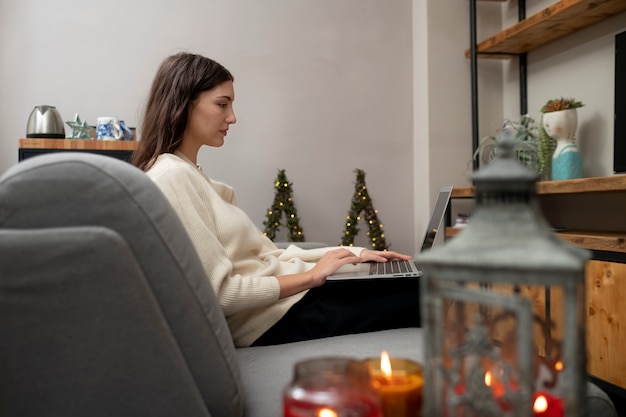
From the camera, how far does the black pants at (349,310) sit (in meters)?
1.41

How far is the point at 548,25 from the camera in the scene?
2977 mm

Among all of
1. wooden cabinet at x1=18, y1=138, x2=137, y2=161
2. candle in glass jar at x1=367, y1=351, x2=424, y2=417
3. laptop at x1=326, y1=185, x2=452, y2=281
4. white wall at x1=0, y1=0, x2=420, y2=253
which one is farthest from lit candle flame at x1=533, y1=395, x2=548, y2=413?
white wall at x1=0, y1=0, x2=420, y2=253

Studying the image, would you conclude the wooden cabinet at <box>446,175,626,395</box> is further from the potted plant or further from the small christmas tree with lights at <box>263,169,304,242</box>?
the small christmas tree with lights at <box>263,169,304,242</box>

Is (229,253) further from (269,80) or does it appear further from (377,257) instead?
(269,80)

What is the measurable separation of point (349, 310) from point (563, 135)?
187cm

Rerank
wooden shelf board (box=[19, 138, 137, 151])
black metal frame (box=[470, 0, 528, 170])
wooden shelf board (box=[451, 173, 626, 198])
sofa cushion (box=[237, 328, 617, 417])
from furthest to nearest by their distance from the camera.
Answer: black metal frame (box=[470, 0, 528, 170]) < wooden shelf board (box=[19, 138, 137, 151]) < wooden shelf board (box=[451, 173, 626, 198]) < sofa cushion (box=[237, 328, 617, 417])

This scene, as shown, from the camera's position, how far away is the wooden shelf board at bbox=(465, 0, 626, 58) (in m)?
2.70

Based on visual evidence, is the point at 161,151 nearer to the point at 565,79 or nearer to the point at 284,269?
the point at 284,269

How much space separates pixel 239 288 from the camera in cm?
130

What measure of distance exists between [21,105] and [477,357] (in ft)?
11.2

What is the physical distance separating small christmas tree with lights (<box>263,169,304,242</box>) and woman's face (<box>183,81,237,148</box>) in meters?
1.66

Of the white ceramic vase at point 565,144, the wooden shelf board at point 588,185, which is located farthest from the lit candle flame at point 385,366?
the white ceramic vase at point 565,144

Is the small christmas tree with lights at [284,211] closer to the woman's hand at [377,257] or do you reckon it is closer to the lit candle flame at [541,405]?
the woman's hand at [377,257]

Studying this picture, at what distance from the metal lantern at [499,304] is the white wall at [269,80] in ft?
10.3
